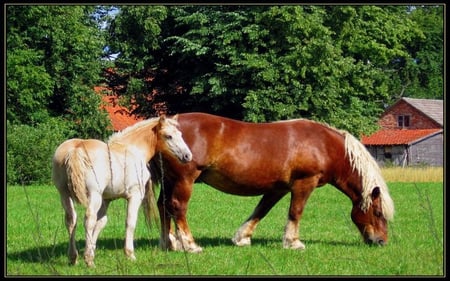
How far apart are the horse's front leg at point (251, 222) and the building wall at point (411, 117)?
51.5m

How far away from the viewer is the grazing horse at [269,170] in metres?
8.96

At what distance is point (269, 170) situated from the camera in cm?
932

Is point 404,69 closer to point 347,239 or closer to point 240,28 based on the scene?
point 240,28

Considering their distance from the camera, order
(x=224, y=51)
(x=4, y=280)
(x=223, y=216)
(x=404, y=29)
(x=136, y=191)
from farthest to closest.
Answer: (x=404, y=29) < (x=224, y=51) < (x=223, y=216) < (x=136, y=191) < (x=4, y=280)

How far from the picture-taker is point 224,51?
33.0m

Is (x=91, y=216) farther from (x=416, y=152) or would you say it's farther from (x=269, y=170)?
(x=416, y=152)

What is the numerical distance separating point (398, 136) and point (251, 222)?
50602 mm

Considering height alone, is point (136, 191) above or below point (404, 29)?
below

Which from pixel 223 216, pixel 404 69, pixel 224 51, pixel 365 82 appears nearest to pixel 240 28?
pixel 224 51

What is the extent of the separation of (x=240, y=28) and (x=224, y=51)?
1.77 meters

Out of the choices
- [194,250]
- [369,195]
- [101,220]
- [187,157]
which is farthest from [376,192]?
[101,220]

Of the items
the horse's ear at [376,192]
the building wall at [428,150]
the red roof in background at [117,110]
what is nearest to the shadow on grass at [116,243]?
the horse's ear at [376,192]

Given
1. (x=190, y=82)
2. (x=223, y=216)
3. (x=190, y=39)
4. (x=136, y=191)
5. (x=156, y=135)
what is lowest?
(x=223, y=216)

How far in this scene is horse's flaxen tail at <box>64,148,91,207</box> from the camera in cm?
721
